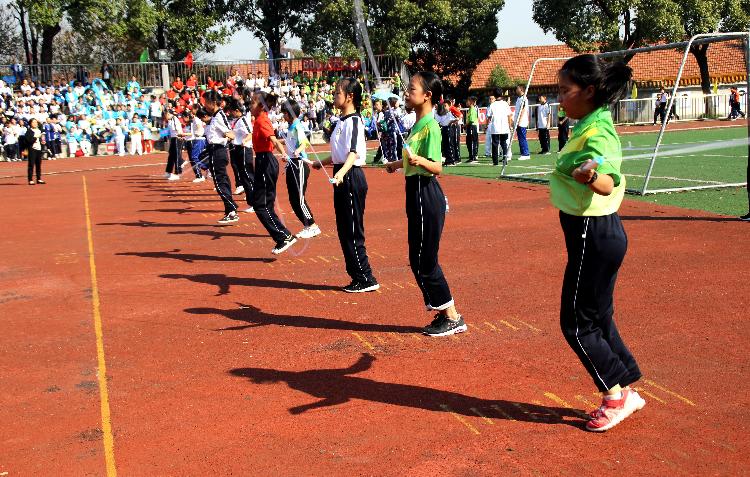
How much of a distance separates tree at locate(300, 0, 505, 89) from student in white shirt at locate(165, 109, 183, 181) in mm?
21902

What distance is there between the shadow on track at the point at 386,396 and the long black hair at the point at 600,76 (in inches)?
72.2

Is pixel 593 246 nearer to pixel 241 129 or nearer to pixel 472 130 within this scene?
pixel 241 129

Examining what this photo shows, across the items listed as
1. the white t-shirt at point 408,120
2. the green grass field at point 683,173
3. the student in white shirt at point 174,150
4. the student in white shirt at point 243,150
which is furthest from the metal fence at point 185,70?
the student in white shirt at point 243,150

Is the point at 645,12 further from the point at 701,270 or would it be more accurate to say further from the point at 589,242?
the point at 589,242

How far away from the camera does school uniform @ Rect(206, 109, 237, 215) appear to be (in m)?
12.5

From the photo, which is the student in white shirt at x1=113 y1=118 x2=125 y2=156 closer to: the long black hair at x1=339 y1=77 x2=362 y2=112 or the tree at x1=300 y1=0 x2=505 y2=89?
the tree at x1=300 y1=0 x2=505 y2=89

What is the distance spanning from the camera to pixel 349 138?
25.5 feet

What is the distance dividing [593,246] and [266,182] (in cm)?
657

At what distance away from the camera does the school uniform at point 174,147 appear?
21016mm

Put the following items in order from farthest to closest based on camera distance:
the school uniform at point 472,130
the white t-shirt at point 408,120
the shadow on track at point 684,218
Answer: the school uniform at point 472,130 → the white t-shirt at point 408,120 → the shadow on track at point 684,218

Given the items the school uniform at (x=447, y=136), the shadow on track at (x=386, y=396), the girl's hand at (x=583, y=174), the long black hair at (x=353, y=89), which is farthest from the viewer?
the school uniform at (x=447, y=136)

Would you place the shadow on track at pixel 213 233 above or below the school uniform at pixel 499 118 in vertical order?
below

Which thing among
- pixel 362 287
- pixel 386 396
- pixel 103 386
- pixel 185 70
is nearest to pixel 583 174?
pixel 386 396

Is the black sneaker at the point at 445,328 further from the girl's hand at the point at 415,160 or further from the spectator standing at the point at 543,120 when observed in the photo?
the spectator standing at the point at 543,120
